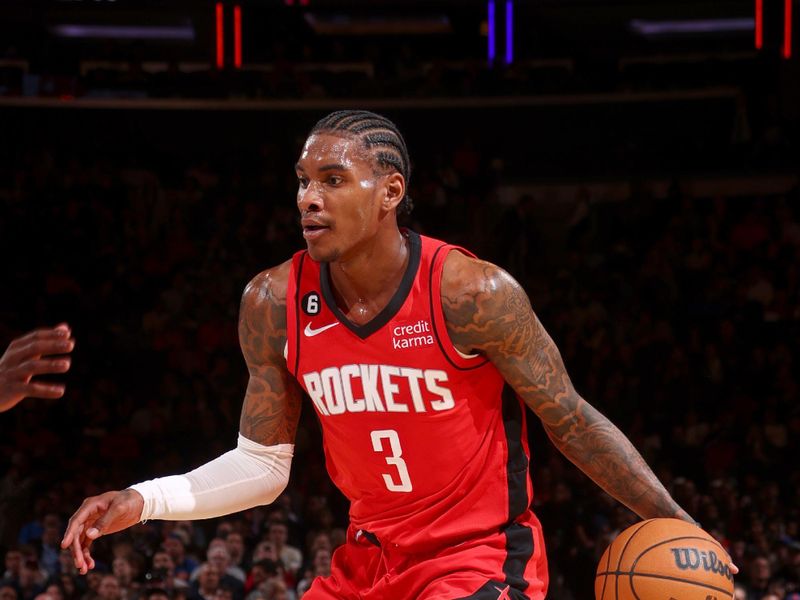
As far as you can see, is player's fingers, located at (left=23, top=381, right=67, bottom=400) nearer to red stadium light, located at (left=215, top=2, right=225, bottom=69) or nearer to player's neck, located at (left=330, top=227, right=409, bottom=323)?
player's neck, located at (left=330, top=227, right=409, bottom=323)

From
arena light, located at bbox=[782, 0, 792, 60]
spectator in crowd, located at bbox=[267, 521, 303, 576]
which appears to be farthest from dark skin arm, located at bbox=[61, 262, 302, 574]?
arena light, located at bbox=[782, 0, 792, 60]

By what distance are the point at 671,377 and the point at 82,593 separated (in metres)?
5.39

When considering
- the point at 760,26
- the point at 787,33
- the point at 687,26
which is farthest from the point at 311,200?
the point at 687,26

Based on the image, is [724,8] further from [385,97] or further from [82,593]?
[82,593]

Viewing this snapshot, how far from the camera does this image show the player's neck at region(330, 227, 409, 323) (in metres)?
3.49

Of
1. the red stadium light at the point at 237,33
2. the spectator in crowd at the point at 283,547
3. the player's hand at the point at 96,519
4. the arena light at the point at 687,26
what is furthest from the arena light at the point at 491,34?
the player's hand at the point at 96,519

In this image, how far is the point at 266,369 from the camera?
3631 mm

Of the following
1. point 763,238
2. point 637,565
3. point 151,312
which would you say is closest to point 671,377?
point 763,238

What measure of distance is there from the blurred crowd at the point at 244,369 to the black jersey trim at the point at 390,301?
173 inches

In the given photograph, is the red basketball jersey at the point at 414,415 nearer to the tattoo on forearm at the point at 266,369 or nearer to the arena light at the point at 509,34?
the tattoo on forearm at the point at 266,369

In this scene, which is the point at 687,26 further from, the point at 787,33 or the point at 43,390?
the point at 43,390

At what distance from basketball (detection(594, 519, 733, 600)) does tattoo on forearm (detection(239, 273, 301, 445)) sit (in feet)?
3.40

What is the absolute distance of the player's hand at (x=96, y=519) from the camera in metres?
3.04

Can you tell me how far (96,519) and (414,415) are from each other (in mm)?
882
